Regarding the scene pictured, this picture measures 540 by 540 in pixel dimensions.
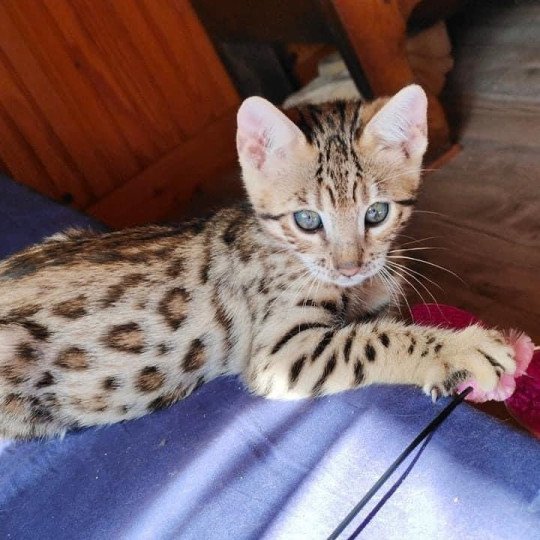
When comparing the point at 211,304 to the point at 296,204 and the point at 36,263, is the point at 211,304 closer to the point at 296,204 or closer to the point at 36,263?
the point at 296,204

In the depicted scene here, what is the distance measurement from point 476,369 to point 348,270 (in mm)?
370

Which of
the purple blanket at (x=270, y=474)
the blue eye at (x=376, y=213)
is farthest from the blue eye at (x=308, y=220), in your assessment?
the purple blanket at (x=270, y=474)

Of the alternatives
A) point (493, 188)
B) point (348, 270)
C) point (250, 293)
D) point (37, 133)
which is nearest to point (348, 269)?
point (348, 270)

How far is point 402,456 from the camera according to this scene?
1.21m

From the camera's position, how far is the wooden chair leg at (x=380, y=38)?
97.9 inches

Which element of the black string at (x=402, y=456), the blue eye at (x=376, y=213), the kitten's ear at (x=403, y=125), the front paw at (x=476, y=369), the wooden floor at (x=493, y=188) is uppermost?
the kitten's ear at (x=403, y=125)

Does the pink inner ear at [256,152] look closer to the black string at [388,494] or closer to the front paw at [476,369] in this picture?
the front paw at [476,369]

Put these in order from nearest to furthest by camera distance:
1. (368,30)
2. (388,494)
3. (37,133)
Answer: (388,494) < (368,30) < (37,133)

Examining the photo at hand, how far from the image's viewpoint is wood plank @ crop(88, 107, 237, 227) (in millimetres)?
3387

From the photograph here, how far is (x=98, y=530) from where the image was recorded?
54.6 inches

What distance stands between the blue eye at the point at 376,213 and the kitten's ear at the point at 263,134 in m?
0.23

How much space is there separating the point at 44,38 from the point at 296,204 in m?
1.97

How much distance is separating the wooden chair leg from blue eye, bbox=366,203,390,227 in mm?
1169

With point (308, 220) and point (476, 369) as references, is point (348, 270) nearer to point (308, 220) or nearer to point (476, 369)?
point (308, 220)
